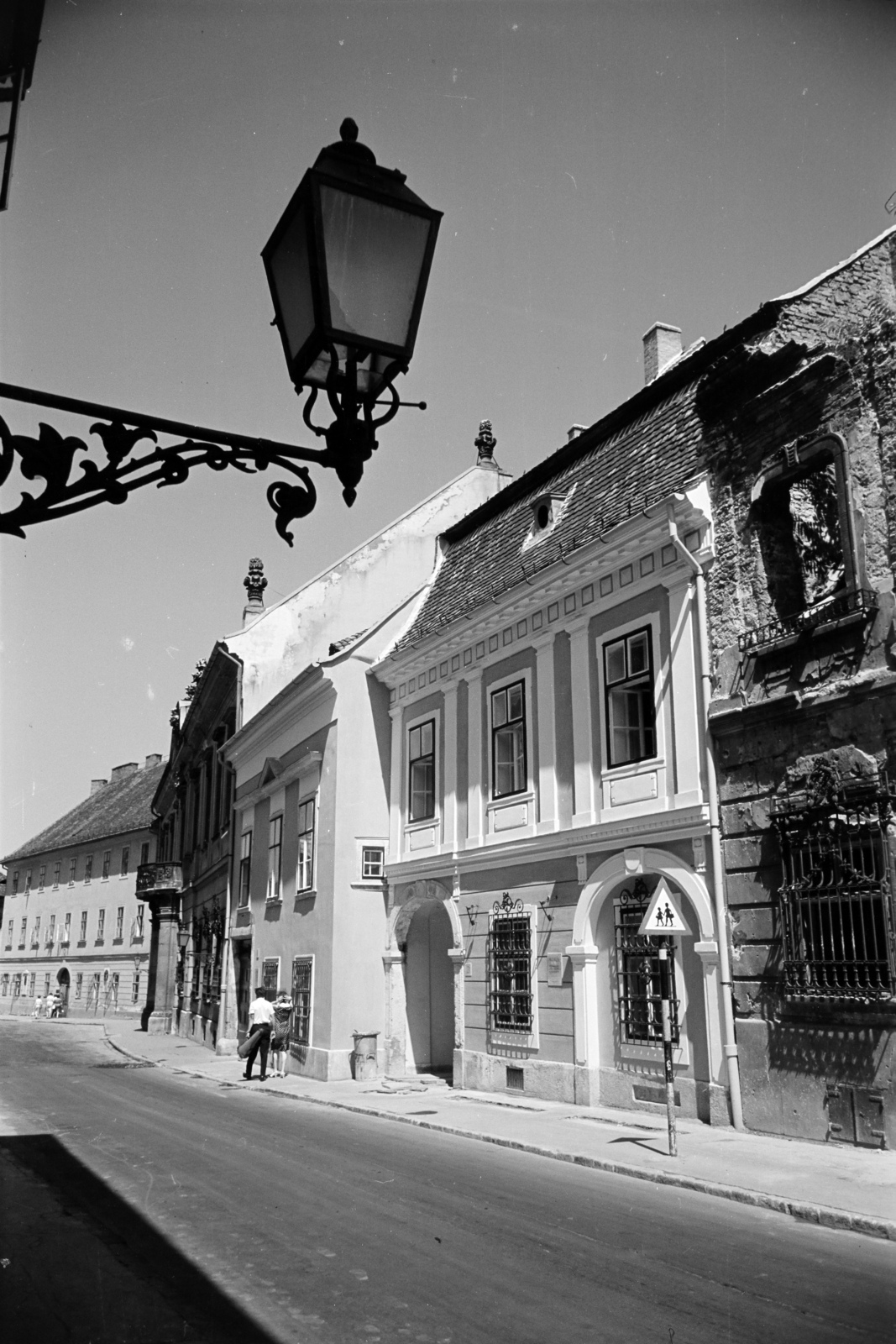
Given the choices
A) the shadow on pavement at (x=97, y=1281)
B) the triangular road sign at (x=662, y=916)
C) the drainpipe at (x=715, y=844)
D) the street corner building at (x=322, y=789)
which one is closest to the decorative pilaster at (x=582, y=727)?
the drainpipe at (x=715, y=844)

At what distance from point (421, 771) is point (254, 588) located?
13.7 m

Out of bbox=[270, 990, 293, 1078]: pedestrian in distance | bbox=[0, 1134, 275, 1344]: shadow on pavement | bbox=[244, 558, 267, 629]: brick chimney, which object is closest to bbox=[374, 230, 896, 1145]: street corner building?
bbox=[270, 990, 293, 1078]: pedestrian in distance

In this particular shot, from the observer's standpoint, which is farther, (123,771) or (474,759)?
(123,771)

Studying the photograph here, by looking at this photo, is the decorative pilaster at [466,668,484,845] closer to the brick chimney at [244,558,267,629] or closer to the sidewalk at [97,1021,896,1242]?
the sidewalk at [97,1021,896,1242]

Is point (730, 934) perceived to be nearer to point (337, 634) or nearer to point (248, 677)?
point (337, 634)

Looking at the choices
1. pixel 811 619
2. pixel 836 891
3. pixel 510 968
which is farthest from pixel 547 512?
pixel 836 891

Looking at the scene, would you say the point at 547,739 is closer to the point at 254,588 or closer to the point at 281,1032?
the point at 281,1032

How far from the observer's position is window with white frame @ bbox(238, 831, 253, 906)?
26.7m

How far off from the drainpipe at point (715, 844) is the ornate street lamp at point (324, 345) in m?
9.40

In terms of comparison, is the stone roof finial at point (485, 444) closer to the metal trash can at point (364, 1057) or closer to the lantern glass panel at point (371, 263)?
the metal trash can at point (364, 1057)

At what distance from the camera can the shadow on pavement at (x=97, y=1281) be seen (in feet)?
17.3

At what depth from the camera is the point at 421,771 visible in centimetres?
1978

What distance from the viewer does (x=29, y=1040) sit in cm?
3203

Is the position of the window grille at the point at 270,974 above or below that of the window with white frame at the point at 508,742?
below
